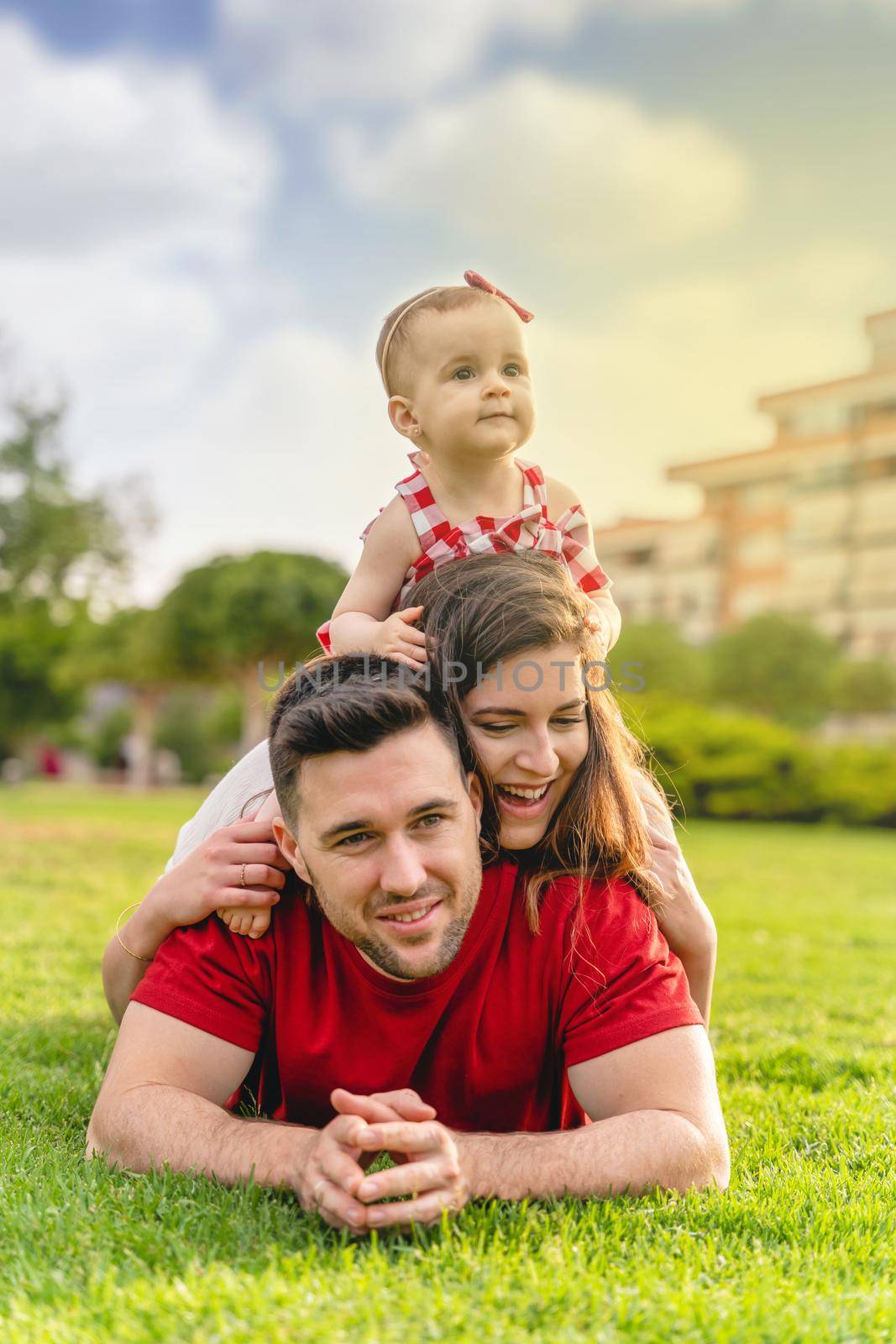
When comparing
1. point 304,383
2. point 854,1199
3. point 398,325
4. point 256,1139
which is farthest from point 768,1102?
point 304,383

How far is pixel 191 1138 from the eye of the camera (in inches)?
109

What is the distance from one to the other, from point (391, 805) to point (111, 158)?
64.4 ft

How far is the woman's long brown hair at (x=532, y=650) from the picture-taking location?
318 centimetres

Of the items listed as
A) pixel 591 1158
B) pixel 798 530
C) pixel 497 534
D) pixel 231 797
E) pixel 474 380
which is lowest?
pixel 591 1158

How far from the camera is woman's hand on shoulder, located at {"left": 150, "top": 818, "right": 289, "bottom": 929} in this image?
314cm

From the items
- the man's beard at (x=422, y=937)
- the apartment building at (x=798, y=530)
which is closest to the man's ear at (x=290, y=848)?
the man's beard at (x=422, y=937)

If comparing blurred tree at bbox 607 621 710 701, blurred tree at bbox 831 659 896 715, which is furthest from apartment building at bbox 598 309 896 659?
blurred tree at bbox 607 621 710 701

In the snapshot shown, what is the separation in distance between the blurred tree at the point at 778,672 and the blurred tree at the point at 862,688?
324 mm

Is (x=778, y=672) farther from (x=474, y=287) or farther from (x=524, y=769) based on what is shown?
(x=524, y=769)

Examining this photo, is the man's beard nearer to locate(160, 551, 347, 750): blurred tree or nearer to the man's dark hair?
the man's dark hair

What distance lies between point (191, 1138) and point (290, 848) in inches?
30.9

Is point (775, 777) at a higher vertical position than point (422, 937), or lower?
higher

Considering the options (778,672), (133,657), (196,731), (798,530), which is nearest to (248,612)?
(133,657)

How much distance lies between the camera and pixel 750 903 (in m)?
10.5
